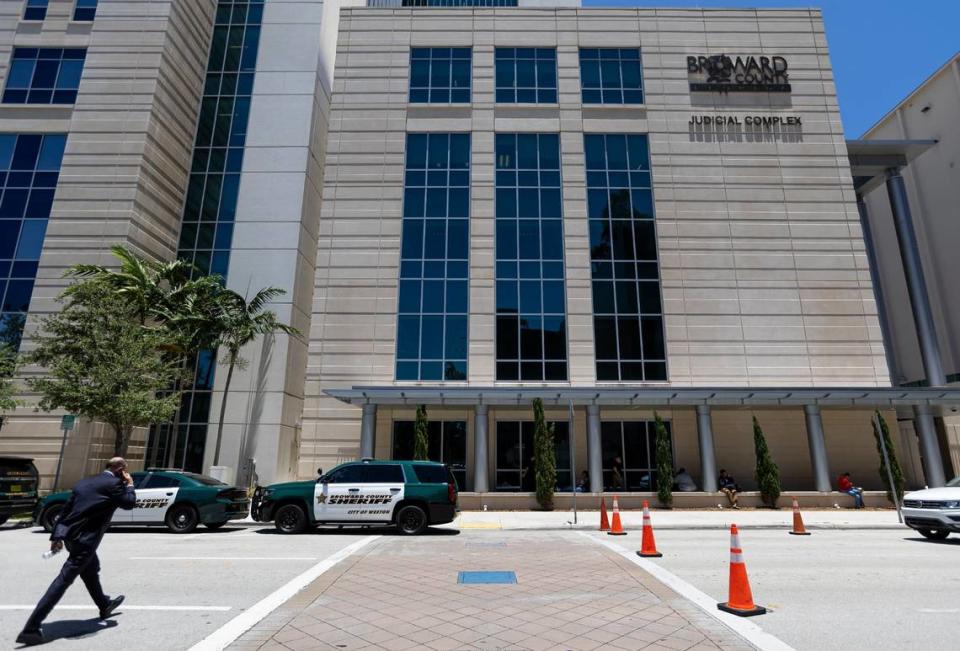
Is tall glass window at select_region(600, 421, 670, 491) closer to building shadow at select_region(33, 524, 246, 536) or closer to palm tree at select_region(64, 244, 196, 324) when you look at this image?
building shadow at select_region(33, 524, 246, 536)

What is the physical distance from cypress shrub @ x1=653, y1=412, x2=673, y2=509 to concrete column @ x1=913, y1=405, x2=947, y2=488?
10062 millimetres

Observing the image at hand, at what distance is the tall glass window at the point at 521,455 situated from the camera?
878 inches

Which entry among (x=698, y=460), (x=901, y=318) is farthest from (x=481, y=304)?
(x=901, y=318)

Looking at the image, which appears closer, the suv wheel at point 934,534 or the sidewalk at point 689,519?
the suv wheel at point 934,534

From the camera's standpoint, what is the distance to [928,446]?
67.1ft

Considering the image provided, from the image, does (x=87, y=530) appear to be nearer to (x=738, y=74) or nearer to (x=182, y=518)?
(x=182, y=518)

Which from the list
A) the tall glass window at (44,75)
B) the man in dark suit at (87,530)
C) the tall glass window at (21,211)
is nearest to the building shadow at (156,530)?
the man in dark suit at (87,530)

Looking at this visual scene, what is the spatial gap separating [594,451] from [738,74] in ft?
69.7

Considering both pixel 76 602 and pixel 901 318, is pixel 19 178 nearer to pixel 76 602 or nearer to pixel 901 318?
pixel 76 602

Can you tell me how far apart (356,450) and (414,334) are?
5.66m

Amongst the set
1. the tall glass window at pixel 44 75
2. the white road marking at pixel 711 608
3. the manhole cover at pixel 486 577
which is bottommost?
the manhole cover at pixel 486 577

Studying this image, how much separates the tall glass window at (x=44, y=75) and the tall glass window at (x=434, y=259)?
1629cm

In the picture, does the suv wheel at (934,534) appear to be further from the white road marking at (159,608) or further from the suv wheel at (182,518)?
the suv wheel at (182,518)

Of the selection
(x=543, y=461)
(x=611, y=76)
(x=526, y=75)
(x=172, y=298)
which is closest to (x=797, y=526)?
(x=543, y=461)
